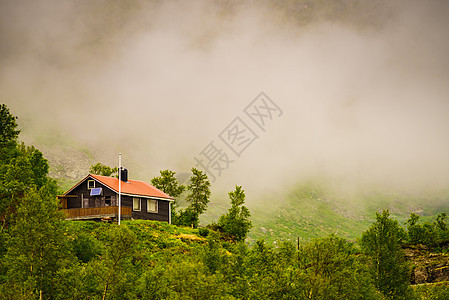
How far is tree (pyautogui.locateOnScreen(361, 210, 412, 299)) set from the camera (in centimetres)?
3856

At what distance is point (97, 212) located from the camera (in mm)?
57031

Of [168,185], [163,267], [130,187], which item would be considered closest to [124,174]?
[130,187]

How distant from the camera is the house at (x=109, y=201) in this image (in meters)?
57.5

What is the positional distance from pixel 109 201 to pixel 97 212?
11.6 feet

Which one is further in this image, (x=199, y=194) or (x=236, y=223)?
(x=199, y=194)

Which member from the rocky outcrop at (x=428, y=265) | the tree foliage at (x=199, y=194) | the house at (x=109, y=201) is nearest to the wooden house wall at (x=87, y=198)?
the house at (x=109, y=201)

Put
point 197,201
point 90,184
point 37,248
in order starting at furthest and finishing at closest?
point 197,201, point 90,184, point 37,248

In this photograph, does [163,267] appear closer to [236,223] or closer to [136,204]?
[136,204]

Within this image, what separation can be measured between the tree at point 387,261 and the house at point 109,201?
3442 cm

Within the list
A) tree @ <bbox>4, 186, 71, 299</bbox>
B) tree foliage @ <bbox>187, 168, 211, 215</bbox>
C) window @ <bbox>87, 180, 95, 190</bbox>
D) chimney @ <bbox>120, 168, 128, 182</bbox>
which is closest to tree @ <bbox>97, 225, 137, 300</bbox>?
tree @ <bbox>4, 186, 71, 299</bbox>

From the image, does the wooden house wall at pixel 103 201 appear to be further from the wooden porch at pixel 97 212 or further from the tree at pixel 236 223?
the tree at pixel 236 223

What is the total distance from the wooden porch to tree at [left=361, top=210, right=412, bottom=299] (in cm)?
3391

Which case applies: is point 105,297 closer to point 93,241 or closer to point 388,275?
point 93,241

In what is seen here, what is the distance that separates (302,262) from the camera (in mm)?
35438
